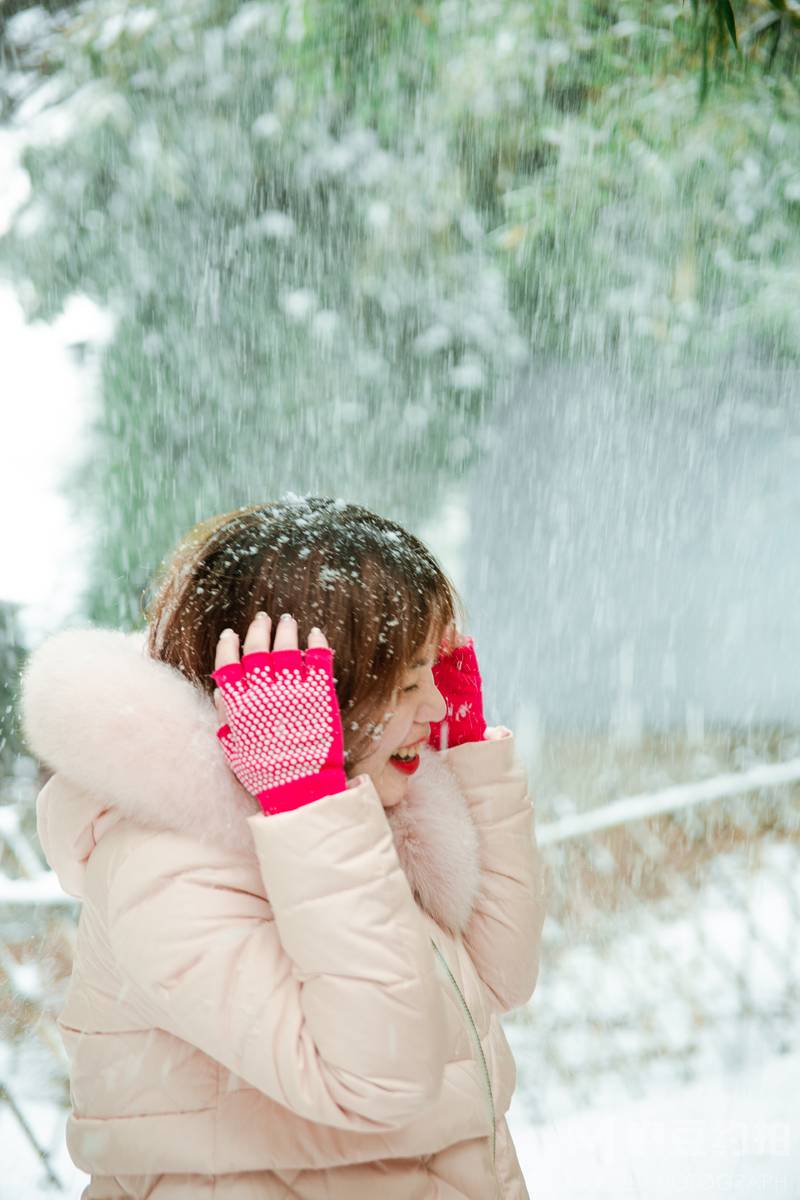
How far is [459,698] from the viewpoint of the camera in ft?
2.65

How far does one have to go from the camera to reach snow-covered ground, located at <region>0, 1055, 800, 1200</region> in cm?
154

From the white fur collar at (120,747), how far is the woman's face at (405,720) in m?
0.10

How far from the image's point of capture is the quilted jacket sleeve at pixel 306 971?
54 centimetres

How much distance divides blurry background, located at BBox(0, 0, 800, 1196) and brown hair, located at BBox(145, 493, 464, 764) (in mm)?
1585

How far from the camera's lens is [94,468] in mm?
2693

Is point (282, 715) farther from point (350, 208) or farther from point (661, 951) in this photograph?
point (350, 208)

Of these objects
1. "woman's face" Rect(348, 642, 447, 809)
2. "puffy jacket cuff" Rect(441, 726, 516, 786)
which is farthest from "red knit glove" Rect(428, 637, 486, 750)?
"woman's face" Rect(348, 642, 447, 809)

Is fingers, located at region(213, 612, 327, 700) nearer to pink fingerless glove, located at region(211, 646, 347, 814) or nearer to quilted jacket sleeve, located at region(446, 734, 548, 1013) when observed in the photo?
pink fingerless glove, located at region(211, 646, 347, 814)

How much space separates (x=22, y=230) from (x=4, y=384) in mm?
437

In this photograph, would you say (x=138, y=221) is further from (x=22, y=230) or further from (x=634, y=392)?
(x=634, y=392)

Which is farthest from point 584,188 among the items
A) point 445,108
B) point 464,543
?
point 464,543

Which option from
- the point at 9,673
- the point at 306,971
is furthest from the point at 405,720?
the point at 9,673

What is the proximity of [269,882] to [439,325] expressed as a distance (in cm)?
274

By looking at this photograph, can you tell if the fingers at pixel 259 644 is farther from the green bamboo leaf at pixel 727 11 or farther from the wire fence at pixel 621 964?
the green bamboo leaf at pixel 727 11
